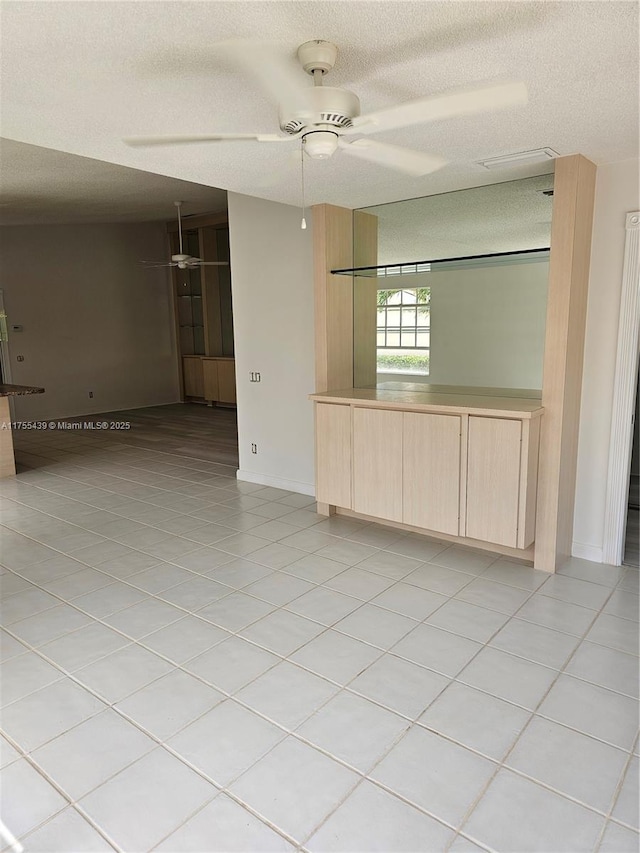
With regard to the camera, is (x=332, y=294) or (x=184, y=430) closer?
(x=332, y=294)

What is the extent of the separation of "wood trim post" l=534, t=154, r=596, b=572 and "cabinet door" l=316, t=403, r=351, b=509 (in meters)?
1.33

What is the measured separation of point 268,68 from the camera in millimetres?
1678

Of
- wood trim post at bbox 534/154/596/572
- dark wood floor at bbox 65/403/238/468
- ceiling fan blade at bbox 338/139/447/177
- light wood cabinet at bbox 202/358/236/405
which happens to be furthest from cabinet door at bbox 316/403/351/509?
light wood cabinet at bbox 202/358/236/405

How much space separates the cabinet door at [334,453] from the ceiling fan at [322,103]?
2319 mm

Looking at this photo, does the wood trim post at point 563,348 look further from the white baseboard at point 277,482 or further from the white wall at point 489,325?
the white baseboard at point 277,482

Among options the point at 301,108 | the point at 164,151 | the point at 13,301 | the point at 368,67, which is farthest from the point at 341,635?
the point at 13,301

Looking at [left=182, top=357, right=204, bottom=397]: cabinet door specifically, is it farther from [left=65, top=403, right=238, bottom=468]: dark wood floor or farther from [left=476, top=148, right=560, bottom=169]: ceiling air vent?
[left=476, top=148, right=560, bottom=169]: ceiling air vent

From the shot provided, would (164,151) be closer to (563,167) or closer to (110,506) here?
(563,167)

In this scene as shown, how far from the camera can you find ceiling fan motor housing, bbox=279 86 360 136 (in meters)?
1.76

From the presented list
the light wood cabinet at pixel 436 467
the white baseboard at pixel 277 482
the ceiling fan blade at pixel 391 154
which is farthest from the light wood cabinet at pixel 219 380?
the ceiling fan blade at pixel 391 154

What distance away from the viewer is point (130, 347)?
10.1m

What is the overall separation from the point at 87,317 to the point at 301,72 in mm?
8324

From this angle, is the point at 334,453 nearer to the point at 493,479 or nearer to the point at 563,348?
the point at 493,479

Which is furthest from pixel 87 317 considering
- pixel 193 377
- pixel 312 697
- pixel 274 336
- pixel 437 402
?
pixel 312 697
